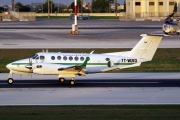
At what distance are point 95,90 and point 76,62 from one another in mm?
2745

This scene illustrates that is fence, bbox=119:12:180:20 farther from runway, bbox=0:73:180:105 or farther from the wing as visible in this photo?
the wing

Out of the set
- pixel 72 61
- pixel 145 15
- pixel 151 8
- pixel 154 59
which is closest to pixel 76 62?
pixel 72 61

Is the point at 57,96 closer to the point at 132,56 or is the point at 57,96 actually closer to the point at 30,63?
the point at 30,63

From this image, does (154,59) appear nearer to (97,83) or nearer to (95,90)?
(97,83)

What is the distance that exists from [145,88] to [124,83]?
212 centimetres

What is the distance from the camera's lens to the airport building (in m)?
139

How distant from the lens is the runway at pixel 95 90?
2252 centimetres

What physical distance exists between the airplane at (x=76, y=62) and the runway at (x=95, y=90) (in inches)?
25.8

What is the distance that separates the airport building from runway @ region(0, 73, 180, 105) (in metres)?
109

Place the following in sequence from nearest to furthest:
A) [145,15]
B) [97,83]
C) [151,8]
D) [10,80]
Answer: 1. [10,80]
2. [97,83]
3. [145,15]
4. [151,8]

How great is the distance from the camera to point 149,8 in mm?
142250
